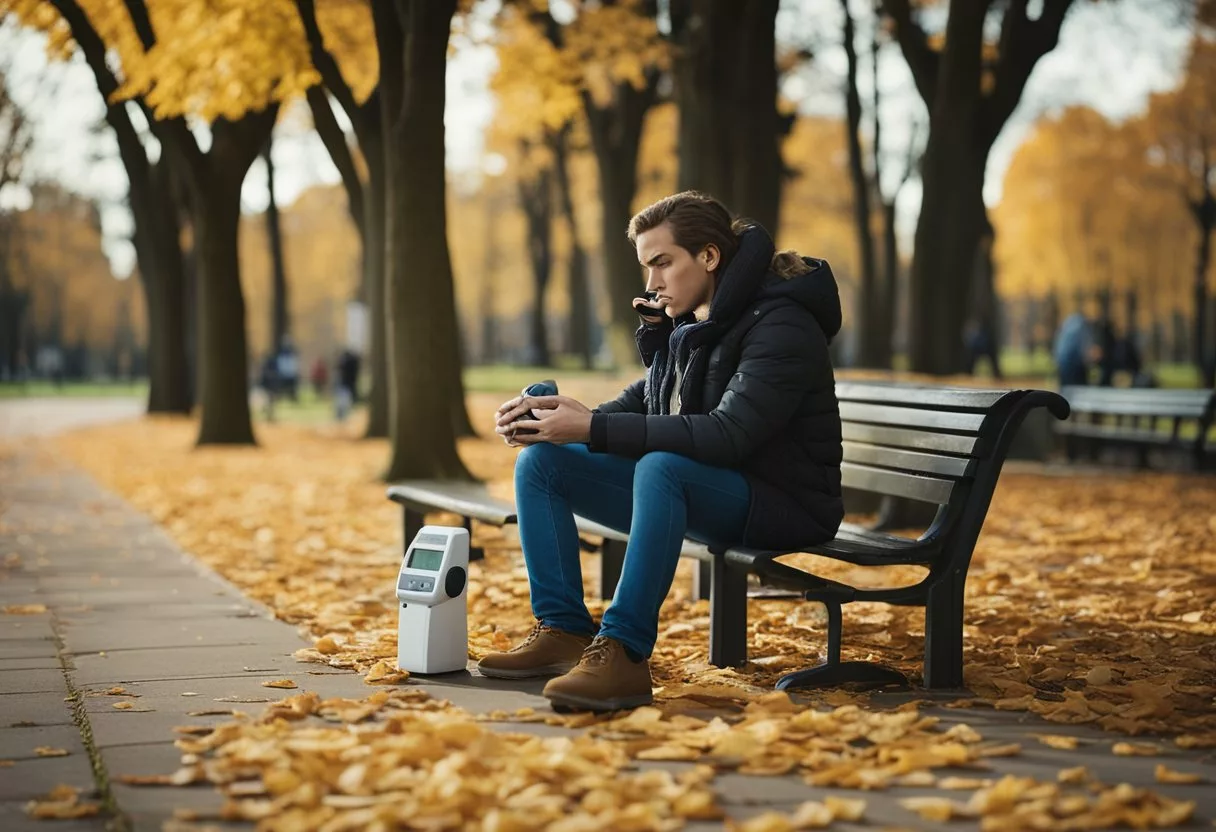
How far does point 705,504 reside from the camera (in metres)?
4.68

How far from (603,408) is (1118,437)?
426 inches

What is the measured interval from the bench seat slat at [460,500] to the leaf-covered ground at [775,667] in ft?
1.40

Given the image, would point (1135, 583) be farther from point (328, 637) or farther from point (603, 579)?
point (328, 637)

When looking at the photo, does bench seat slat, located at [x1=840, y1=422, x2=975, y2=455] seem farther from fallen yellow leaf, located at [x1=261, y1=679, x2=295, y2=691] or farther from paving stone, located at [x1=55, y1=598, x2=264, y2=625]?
paving stone, located at [x1=55, y1=598, x2=264, y2=625]

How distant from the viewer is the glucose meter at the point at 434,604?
4902 millimetres

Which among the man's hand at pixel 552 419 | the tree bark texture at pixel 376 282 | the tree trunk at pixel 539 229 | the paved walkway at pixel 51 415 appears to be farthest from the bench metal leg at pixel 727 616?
the tree trunk at pixel 539 229

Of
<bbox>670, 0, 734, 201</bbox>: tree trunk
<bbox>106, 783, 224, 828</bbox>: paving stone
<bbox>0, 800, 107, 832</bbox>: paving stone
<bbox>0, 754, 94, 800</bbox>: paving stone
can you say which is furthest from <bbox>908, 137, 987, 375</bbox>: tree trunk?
<bbox>0, 800, 107, 832</bbox>: paving stone

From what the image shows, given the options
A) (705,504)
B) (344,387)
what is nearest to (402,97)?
(705,504)

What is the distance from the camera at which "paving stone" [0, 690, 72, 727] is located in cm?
430

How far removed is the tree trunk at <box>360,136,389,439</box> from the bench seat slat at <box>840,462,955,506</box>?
794 centimetres

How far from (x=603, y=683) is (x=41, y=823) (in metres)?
1.58

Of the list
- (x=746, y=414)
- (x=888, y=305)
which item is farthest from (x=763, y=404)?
(x=888, y=305)

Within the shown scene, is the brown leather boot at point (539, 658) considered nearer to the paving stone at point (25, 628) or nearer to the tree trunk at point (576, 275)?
the paving stone at point (25, 628)

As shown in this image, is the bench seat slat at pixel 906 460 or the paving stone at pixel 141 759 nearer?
the paving stone at pixel 141 759
